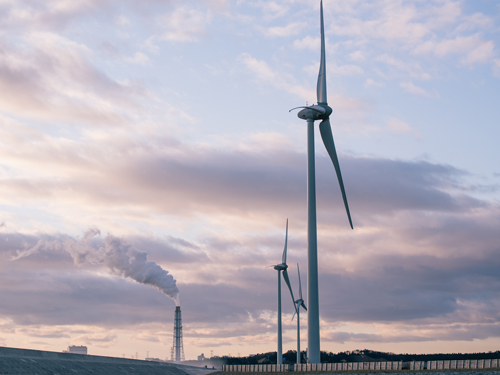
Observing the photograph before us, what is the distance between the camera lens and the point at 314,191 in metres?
93.6

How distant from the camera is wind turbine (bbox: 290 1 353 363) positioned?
88375 mm

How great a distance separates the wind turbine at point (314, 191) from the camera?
88.4 meters

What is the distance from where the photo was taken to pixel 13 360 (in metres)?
103

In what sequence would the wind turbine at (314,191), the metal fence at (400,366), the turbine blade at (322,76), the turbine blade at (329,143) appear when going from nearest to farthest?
the metal fence at (400,366) → the wind turbine at (314,191) → the turbine blade at (329,143) → the turbine blade at (322,76)

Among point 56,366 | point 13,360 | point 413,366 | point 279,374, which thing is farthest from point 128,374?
point 413,366

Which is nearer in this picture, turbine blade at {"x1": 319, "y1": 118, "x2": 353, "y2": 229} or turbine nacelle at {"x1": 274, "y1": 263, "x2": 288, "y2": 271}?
turbine blade at {"x1": 319, "y1": 118, "x2": 353, "y2": 229}

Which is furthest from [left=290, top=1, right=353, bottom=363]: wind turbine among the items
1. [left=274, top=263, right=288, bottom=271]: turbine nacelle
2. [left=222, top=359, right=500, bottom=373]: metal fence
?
[left=274, top=263, right=288, bottom=271]: turbine nacelle

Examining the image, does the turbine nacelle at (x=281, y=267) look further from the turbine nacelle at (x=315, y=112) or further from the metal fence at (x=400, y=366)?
the turbine nacelle at (x=315, y=112)

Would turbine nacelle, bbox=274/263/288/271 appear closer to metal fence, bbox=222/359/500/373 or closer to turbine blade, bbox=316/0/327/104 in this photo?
metal fence, bbox=222/359/500/373

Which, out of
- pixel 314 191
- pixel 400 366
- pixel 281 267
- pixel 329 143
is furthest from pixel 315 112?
pixel 281 267

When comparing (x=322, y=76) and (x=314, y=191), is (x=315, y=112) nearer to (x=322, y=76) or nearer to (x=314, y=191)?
(x=322, y=76)

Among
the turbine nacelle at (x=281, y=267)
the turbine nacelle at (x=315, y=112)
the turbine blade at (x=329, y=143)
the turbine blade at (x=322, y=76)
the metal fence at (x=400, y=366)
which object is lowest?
the metal fence at (x=400, y=366)

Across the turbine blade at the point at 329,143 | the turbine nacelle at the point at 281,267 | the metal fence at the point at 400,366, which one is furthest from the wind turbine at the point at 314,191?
the turbine nacelle at the point at 281,267

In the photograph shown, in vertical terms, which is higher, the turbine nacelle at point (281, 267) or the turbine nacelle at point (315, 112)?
the turbine nacelle at point (315, 112)
